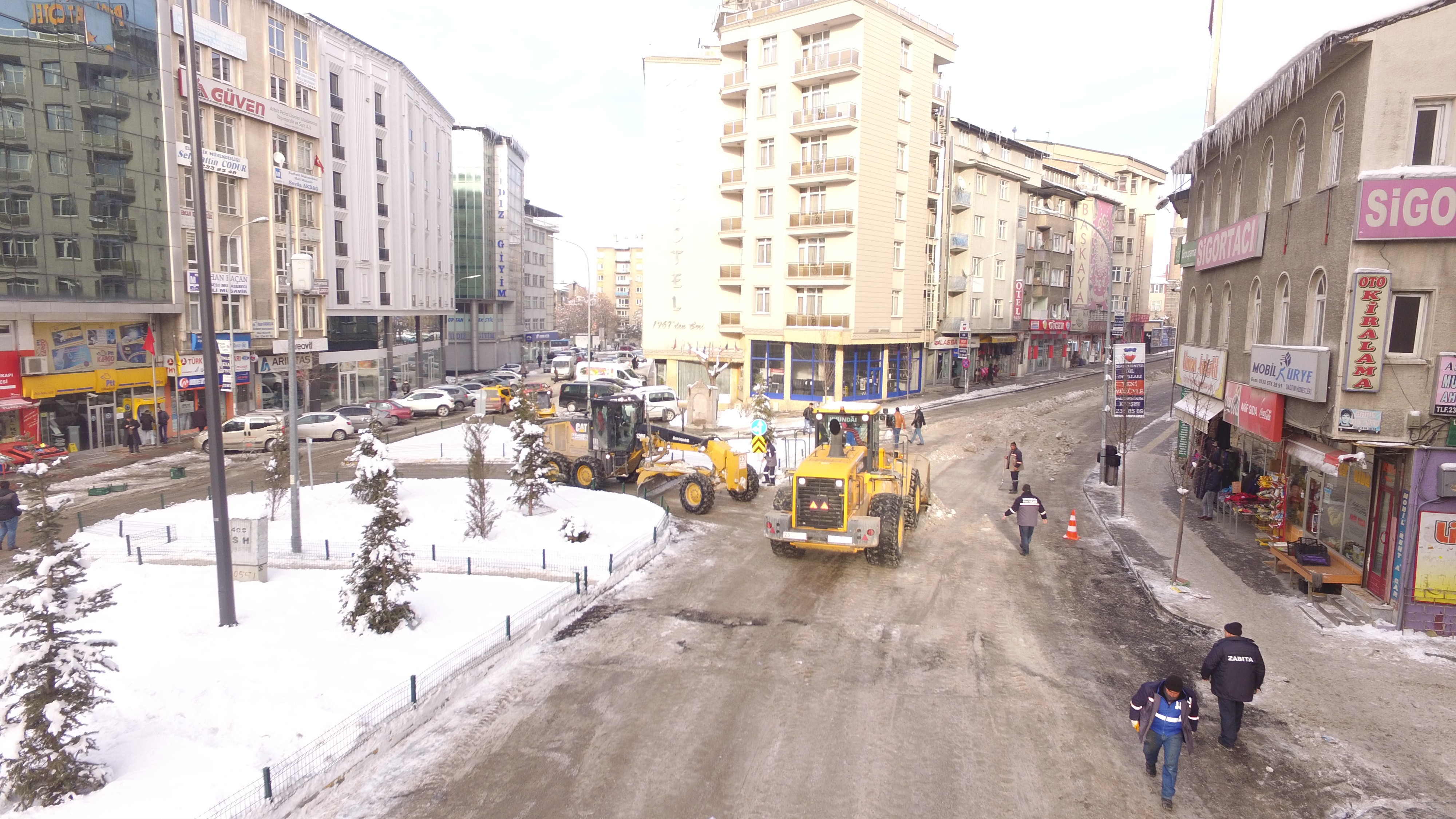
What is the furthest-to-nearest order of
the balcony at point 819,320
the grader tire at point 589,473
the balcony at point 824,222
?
the balcony at point 819,320
the balcony at point 824,222
the grader tire at point 589,473

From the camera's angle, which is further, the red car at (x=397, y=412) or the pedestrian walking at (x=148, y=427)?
the red car at (x=397, y=412)

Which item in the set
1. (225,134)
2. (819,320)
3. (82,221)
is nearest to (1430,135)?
(819,320)

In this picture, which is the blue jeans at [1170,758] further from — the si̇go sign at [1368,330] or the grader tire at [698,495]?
the grader tire at [698,495]

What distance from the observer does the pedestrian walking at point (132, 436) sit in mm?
30344

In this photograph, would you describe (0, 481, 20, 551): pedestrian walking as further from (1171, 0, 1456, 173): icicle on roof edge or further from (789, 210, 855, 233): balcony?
(789, 210, 855, 233): balcony

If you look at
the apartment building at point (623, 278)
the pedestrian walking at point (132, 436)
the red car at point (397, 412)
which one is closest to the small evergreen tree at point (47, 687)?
the pedestrian walking at point (132, 436)

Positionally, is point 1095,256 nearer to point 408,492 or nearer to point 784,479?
point 784,479

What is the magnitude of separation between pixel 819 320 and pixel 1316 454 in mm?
30168

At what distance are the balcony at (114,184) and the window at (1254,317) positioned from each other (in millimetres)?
38519

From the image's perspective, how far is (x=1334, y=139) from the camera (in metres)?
13.5

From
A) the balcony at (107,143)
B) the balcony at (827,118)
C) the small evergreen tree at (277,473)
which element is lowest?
the small evergreen tree at (277,473)

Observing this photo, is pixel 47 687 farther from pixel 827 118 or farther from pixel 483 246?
pixel 483 246

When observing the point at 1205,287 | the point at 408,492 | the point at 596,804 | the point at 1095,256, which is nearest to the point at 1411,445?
the point at 1205,287

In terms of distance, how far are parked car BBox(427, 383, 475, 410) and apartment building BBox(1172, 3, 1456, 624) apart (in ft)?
121
